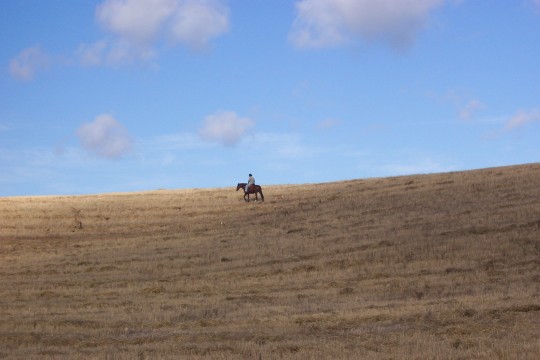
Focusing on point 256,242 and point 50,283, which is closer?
point 50,283

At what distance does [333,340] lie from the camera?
16.8 m

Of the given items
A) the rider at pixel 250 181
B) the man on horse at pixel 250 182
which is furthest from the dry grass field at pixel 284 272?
the rider at pixel 250 181

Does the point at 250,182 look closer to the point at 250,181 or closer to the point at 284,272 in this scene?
the point at 250,181

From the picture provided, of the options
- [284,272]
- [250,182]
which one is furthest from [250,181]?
[284,272]

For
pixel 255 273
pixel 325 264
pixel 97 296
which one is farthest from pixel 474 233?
pixel 97 296

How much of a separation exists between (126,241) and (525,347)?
1251 inches

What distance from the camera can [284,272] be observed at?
3177 cm

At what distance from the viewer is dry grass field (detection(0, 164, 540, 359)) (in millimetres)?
16906

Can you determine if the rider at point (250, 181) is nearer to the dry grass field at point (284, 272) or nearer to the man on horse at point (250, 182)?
the man on horse at point (250, 182)

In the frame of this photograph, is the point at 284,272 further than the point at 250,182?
No

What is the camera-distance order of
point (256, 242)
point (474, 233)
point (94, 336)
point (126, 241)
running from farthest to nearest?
1. point (126, 241)
2. point (256, 242)
3. point (474, 233)
4. point (94, 336)

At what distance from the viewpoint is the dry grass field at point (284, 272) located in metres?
16.9

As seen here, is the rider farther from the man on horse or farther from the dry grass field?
the dry grass field

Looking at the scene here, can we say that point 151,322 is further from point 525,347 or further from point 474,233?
point 474,233
